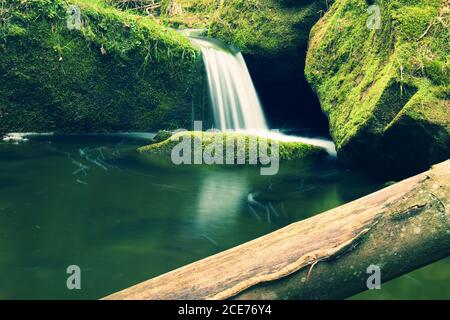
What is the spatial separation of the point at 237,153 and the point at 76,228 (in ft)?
12.9

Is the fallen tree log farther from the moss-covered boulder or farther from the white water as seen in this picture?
the moss-covered boulder

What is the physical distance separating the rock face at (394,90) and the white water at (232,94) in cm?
311

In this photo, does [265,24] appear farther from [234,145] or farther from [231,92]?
[234,145]

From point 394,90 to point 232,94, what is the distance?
538 cm

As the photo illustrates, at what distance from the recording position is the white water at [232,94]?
463 inches

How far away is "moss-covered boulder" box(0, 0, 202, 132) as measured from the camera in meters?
10.6

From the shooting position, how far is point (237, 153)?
363 inches

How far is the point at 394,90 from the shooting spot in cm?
695

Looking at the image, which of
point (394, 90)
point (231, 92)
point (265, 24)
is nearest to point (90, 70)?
point (231, 92)

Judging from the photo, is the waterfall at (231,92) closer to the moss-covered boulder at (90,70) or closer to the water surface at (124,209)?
the moss-covered boulder at (90,70)

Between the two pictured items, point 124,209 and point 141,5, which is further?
point 141,5

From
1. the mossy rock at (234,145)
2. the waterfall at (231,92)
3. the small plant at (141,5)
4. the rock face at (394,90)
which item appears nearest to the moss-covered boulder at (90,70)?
the waterfall at (231,92)

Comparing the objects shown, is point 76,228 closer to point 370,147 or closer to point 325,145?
point 370,147
